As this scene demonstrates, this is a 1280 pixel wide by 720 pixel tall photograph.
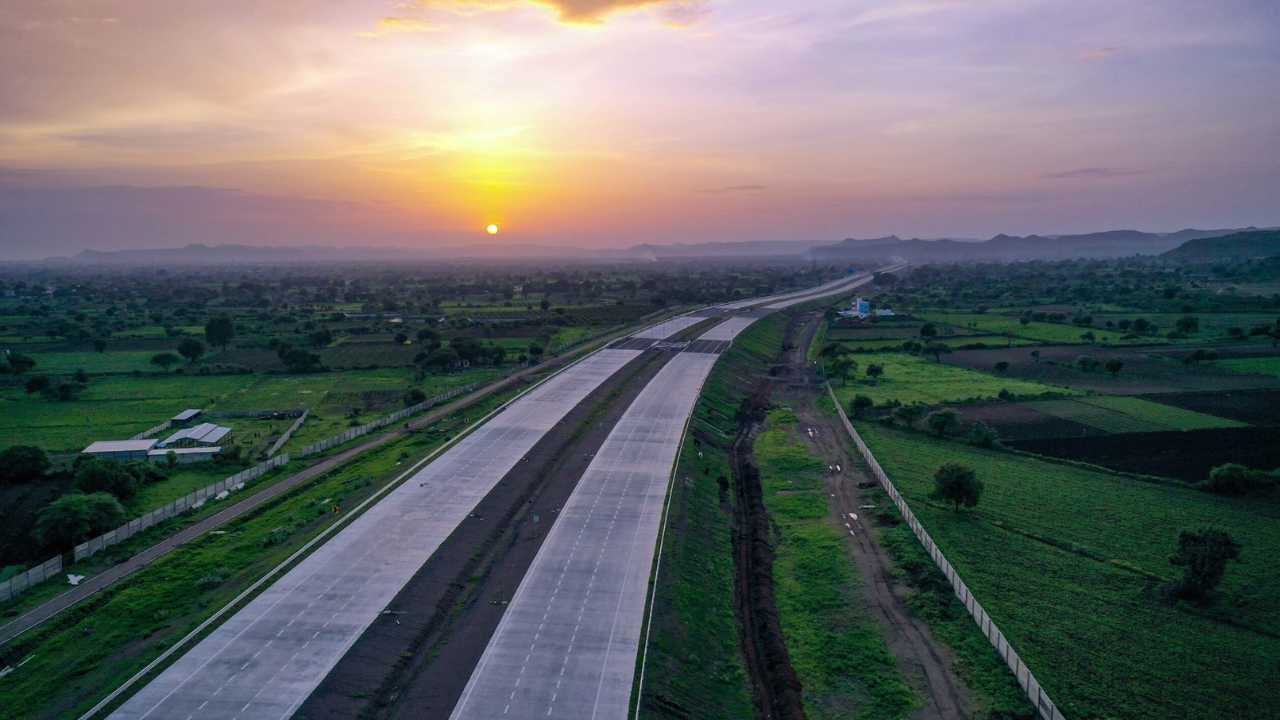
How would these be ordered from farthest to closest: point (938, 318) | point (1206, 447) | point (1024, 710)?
point (938, 318)
point (1206, 447)
point (1024, 710)

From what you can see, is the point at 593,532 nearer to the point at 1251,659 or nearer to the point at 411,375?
the point at 1251,659

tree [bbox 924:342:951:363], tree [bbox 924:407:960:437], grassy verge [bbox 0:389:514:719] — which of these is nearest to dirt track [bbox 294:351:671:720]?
grassy verge [bbox 0:389:514:719]

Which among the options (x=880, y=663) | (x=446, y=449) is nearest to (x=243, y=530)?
(x=446, y=449)

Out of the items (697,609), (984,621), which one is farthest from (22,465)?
(984,621)

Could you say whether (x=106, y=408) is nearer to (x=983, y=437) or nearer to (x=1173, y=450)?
(x=983, y=437)

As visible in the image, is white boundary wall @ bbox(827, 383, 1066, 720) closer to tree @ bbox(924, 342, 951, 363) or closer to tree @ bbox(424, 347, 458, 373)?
tree @ bbox(924, 342, 951, 363)
